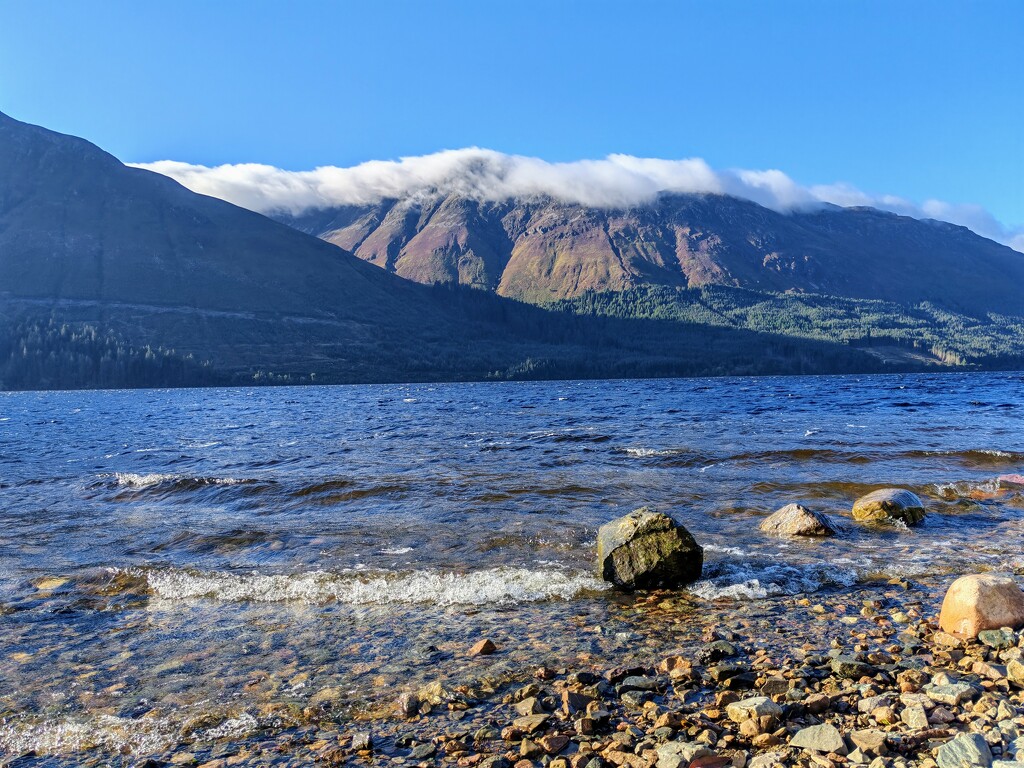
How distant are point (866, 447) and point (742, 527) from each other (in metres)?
17.5

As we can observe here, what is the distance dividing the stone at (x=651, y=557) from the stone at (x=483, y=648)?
11.8 ft

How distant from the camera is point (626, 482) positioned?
22.6 meters

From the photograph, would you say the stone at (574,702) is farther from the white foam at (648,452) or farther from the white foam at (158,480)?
the white foam at (648,452)

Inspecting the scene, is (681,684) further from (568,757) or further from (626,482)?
(626,482)

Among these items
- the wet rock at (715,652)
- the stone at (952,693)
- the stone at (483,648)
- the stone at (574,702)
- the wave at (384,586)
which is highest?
the stone at (952,693)

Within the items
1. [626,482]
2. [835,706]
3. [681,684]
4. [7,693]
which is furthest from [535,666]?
[626,482]

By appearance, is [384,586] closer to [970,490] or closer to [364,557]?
[364,557]

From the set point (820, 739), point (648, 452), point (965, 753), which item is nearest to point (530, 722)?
point (820, 739)

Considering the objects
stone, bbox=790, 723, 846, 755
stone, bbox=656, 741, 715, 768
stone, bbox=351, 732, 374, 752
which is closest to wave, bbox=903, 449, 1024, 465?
stone, bbox=790, 723, 846, 755

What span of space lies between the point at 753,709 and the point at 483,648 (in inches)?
137

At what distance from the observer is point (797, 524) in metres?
15.0

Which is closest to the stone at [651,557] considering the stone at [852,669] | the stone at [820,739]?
the stone at [852,669]

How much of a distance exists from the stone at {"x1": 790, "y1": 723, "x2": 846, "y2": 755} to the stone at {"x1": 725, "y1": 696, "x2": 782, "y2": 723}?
12.8 inches

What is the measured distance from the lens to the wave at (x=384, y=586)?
11.0 m
